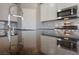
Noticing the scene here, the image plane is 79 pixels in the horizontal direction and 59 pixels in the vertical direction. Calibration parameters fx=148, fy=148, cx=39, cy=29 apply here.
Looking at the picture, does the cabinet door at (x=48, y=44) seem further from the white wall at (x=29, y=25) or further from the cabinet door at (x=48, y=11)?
the cabinet door at (x=48, y=11)

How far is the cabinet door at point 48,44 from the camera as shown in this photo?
1271mm

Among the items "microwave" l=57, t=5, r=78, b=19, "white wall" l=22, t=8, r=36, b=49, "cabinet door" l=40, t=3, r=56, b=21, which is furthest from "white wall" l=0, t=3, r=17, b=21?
"microwave" l=57, t=5, r=78, b=19

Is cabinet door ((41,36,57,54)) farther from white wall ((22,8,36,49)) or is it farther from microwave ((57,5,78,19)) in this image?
microwave ((57,5,78,19))

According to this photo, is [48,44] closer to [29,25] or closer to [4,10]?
[29,25]

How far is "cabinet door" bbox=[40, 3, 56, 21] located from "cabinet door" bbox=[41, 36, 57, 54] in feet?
0.61

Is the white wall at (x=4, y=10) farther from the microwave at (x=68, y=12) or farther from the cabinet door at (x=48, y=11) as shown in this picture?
the microwave at (x=68, y=12)

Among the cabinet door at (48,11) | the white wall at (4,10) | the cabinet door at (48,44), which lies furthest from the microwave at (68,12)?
the white wall at (4,10)

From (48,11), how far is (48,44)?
1.00ft

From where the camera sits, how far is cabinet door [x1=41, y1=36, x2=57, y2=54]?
1271 millimetres

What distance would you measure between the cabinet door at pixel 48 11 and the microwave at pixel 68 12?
52 mm

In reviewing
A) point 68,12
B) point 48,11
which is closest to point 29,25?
point 48,11

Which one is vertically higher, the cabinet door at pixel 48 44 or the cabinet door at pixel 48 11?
the cabinet door at pixel 48 11

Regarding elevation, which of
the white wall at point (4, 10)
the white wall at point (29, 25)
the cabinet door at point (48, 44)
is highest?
the white wall at point (4, 10)
